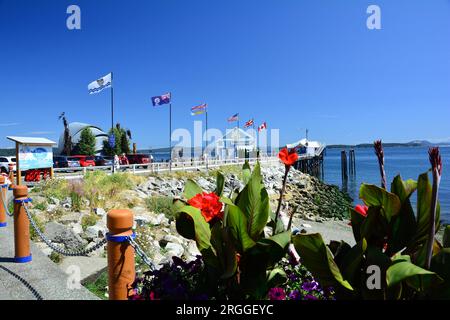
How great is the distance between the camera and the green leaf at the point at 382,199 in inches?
65.2

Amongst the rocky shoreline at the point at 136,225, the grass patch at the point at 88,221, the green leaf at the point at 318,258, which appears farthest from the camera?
the grass patch at the point at 88,221

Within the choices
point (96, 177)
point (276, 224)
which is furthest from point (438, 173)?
point (96, 177)

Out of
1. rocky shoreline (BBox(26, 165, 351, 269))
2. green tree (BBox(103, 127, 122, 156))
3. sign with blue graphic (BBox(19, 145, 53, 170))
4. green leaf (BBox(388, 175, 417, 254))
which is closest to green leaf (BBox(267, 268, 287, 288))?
rocky shoreline (BBox(26, 165, 351, 269))

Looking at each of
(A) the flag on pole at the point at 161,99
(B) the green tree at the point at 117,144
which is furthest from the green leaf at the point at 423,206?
(B) the green tree at the point at 117,144

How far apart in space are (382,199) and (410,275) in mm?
446

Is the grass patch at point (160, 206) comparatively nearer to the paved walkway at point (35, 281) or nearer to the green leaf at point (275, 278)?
the paved walkway at point (35, 281)

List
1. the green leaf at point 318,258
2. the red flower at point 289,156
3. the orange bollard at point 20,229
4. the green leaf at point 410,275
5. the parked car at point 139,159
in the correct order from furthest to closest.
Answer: the parked car at point 139,159 → the orange bollard at point 20,229 → the red flower at point 289,156 → the green leaf at point 318,258 → the green leaf at point 410,275

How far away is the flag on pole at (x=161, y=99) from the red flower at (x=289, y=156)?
2367 cm

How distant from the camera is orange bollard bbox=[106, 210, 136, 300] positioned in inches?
84.0
